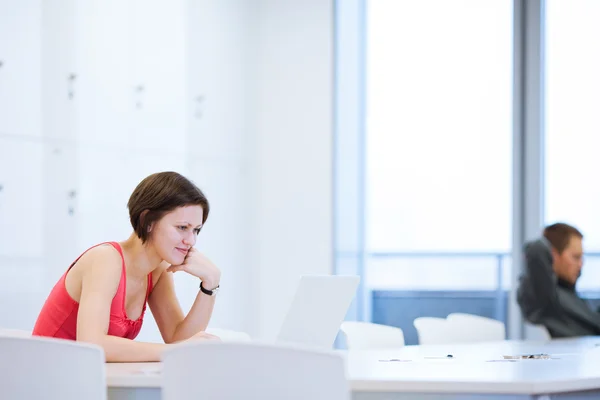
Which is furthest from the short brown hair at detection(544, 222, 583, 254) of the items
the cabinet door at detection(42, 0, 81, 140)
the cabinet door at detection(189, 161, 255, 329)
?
the cabinet door at detection(42, 0, 81, 140)

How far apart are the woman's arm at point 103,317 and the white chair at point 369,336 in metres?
1.36

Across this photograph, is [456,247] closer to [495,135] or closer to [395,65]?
[495,135]

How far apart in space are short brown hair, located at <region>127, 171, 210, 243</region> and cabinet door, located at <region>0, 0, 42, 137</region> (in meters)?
1.51

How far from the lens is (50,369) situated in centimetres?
200

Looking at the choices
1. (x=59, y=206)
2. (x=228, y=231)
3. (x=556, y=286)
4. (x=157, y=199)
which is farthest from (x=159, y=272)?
(x=228, y=231)

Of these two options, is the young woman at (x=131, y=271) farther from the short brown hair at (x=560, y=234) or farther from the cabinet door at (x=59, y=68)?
the short brown hair at (x=560, y=234)

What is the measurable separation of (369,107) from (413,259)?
48.4 inches

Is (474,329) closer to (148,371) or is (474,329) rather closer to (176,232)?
(176,232)

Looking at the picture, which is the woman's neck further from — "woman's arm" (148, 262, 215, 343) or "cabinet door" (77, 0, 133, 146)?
"cabinet door" (77, 0, 133, 146)

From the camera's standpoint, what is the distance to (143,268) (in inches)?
111

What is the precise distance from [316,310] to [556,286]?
Result: 8.91ft

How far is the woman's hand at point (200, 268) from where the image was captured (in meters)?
2.92

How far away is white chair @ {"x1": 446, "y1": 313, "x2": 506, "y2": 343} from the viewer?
4.46 metres

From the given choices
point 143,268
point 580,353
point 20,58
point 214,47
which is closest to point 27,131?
point 20,58
